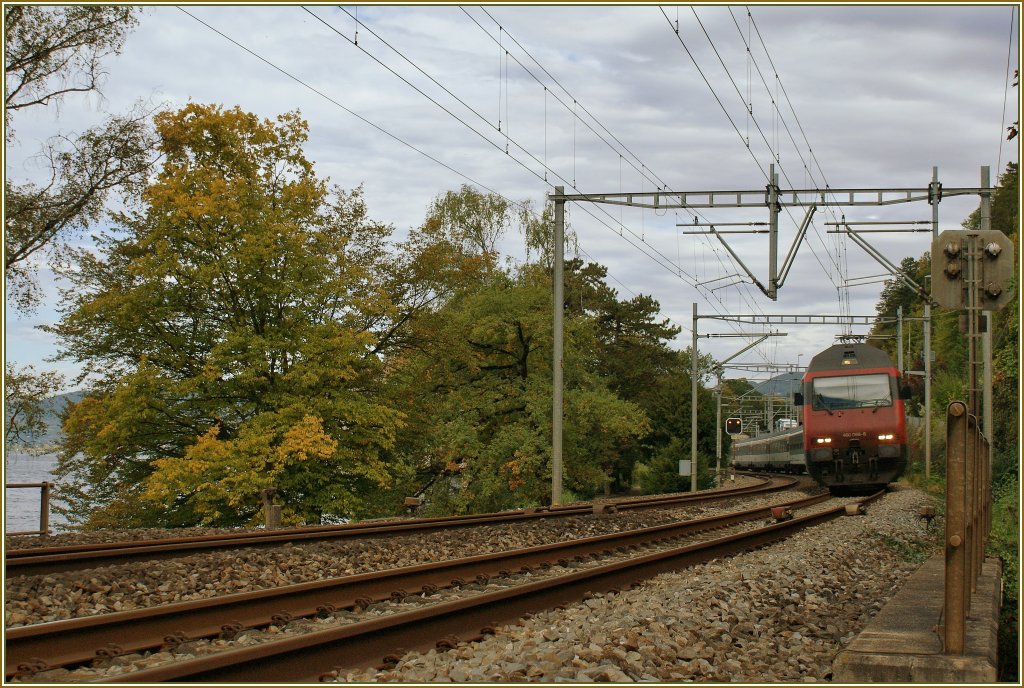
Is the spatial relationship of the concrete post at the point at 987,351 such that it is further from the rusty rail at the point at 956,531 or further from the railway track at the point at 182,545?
the rusty rail at the point at 956,531

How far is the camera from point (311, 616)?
8.51m

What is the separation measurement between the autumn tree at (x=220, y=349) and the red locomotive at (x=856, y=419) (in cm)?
1197

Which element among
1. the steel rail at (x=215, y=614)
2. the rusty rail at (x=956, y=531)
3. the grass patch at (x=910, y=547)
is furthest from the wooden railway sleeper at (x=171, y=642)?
the grass patch at (x=910, y=547)

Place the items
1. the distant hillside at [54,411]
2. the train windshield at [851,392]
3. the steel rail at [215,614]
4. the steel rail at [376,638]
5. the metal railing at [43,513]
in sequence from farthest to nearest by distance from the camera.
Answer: the train windshield at [851,392] → the distant hillside at [54,411] → the metal railing at [43,513] → the steel rail at [215,614] → the steel rail at [376,638]

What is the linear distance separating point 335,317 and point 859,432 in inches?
591

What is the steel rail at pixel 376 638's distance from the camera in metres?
5.81

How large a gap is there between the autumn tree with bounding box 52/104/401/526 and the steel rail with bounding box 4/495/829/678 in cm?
1588

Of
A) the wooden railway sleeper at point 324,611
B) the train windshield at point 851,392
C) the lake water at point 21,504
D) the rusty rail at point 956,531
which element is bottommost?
the lake water at point 21,504

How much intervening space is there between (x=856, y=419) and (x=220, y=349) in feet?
55.0

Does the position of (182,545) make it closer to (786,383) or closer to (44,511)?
(44,511)

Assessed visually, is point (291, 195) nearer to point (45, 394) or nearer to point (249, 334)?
point (249, 334)

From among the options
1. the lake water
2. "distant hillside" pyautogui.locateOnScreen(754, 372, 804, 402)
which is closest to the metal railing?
the lake water

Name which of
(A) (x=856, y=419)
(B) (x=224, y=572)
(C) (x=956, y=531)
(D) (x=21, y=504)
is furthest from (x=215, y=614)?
(D) (x=21, y=504)

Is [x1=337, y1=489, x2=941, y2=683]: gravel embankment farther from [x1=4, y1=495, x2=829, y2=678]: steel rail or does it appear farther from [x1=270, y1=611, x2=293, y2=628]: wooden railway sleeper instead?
[x1=4, y1=495, x2=829, y2=678]: steel rail
